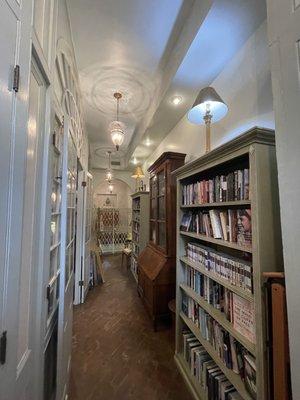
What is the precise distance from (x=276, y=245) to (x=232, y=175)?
51cm

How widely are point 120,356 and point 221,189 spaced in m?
1.97

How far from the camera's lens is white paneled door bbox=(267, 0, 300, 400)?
2.25 feet

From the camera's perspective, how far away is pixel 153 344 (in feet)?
7.47

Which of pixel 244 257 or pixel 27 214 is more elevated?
pixel 27 214

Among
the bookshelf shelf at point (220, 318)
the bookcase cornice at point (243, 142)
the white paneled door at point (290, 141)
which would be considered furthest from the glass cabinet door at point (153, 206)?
the white paneled door at point (290, 141)

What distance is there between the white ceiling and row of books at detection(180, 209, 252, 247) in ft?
4.47

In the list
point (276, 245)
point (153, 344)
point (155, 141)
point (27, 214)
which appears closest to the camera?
point (27, 214)

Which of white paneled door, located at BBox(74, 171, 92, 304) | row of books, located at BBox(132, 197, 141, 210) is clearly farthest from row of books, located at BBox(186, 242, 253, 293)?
row of books, located at BBox(132, 197, 141, 210)

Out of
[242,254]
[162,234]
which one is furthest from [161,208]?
[242,254]

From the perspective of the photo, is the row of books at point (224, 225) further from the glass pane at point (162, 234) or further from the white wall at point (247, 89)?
the glass pane at point (162, 234)

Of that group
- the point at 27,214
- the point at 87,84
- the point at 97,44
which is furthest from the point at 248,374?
the point at 87,84

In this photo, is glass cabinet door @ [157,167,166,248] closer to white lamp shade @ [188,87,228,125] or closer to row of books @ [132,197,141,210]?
white lamp shade @ [188,87,228,125]

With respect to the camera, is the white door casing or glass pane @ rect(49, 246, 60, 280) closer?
the white door casing

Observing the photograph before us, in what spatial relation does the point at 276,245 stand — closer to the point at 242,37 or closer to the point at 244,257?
the point at 244,257
